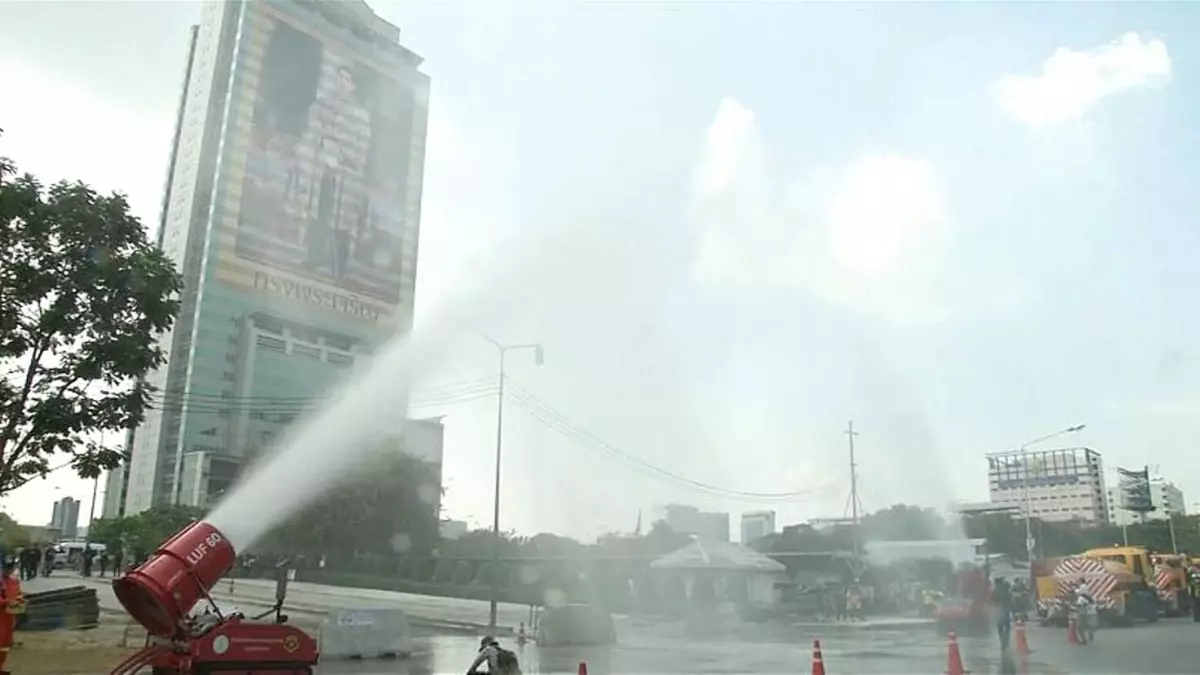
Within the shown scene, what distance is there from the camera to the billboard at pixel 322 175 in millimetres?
115562

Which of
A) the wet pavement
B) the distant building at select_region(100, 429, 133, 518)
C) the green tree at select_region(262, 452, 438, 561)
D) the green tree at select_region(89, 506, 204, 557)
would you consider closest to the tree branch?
the wet pavement

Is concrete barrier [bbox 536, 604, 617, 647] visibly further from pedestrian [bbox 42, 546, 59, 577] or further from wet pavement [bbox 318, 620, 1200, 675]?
pedestrian [bbox 42, 546, 59, 577]

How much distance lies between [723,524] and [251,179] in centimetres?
8750

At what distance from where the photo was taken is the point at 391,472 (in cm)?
5688

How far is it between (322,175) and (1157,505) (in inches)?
3811

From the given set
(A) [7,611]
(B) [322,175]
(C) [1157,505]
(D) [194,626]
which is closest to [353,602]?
(A) [7,611]

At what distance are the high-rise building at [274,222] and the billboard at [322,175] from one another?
0.59 feet

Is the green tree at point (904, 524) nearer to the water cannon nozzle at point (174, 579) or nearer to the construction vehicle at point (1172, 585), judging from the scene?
the construction vehicle at point (1172, 585)

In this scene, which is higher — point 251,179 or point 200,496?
point 251,179

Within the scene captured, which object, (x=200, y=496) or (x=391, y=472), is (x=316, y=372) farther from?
(x=391, y=472)

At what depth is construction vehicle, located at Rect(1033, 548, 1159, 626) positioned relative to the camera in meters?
29.4

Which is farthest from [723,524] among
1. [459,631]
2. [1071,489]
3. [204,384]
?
[204,384]

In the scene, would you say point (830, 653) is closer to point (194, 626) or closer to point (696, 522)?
point (194, 626)

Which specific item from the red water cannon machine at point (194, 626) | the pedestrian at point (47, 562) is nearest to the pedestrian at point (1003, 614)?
the red water cannon machine at point (194, 626)
